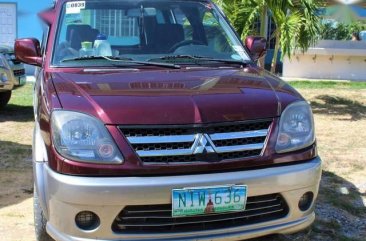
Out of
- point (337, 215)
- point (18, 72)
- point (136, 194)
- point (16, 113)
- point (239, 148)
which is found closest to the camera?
point (136, 194)

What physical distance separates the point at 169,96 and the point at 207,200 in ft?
2.14

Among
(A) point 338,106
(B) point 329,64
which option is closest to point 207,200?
(A) point 338,106

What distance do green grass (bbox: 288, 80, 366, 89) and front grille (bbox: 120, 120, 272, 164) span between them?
10933 mm

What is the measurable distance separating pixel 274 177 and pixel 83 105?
1.19m

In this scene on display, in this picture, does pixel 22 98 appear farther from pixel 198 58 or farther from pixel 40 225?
pixel 40 225

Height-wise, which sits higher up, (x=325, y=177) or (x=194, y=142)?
(x=194, y=142)

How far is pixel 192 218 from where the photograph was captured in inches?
121

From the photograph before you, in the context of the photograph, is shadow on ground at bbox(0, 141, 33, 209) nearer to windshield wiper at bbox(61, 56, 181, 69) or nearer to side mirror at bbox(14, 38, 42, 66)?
side mirror at bbox(14, 38, 42, 66)

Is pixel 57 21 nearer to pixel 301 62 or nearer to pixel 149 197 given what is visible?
pixel 149 197

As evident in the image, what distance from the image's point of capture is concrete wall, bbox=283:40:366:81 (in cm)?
1595

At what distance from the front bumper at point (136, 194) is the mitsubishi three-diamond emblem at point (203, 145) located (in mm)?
142

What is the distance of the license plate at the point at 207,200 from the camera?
297 centimetres

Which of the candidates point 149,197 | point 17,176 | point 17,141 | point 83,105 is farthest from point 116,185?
point 17,141

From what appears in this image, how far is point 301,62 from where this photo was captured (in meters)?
16.2
